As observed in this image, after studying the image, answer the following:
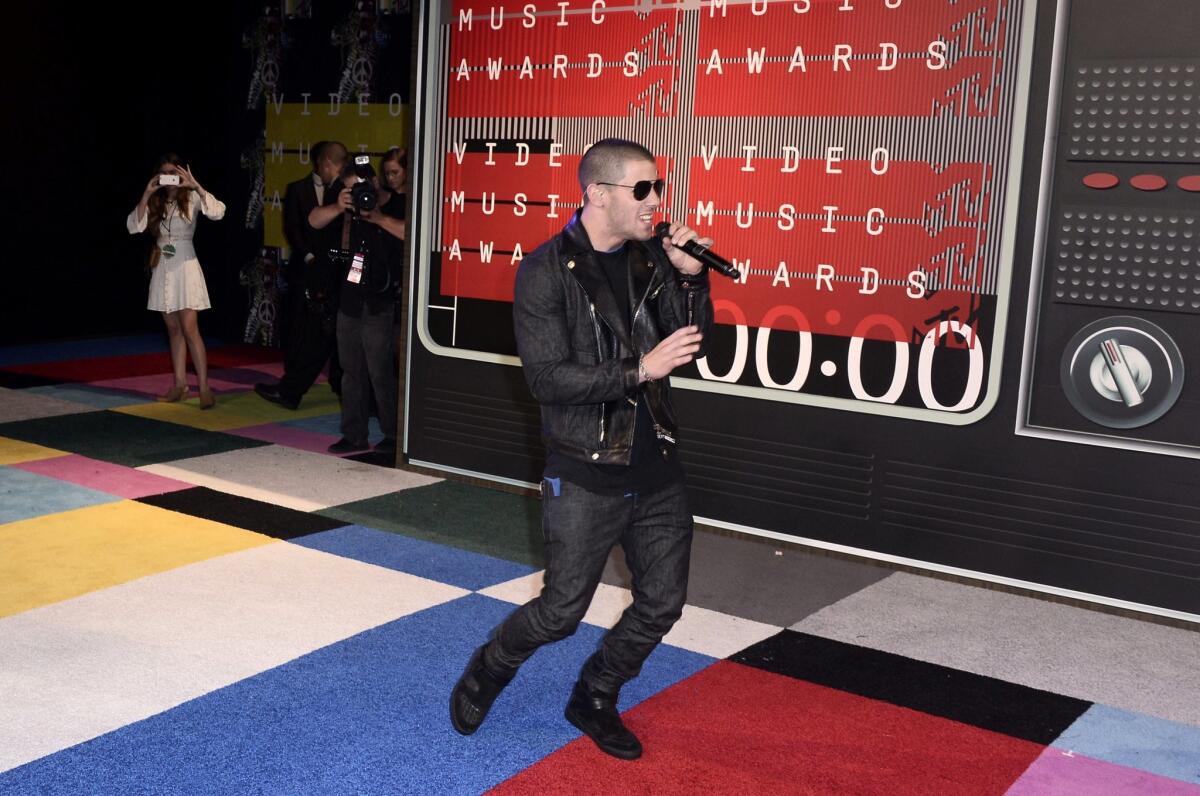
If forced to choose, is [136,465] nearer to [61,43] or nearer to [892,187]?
[892,187]

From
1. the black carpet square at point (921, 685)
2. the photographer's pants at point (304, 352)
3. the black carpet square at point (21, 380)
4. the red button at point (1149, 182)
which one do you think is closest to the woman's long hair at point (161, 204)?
the photographer's pants at point (304, 352)

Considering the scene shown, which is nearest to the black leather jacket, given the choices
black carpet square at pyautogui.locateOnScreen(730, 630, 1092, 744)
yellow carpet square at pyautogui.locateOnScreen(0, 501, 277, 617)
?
black carpet square at pyautogui.locateOnScreen(730, 630, 1092, 744)

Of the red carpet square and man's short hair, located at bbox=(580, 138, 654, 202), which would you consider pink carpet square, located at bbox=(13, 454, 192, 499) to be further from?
man's short hair, located at bbox=(580, 138, 654, 202)

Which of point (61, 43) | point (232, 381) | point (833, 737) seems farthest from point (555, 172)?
point (61, 43)

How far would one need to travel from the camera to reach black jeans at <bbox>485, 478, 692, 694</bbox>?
3748 millimetres

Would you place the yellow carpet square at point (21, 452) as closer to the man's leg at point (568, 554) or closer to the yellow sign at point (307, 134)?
the yellow sign at point (307, 134)

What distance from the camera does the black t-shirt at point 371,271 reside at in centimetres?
784

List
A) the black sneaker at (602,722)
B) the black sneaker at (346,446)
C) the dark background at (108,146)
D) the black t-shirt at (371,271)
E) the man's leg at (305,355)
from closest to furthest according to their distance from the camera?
the black sneaker at (602,722), the black t-shirt at (371,271), the black sneaker at (346,446), the man's leg at (305,355), the dark background at (108,146)

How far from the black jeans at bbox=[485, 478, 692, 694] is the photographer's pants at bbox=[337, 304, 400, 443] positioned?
426 cm

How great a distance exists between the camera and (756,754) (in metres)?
4.05

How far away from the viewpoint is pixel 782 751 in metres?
4.08

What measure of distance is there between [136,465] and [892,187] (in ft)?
15.5

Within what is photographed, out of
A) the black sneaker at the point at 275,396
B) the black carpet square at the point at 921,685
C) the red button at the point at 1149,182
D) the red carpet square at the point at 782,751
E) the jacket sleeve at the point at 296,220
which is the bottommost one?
the red carpet square at the point at 782,751

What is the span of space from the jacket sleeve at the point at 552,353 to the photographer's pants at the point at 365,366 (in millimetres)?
4318
